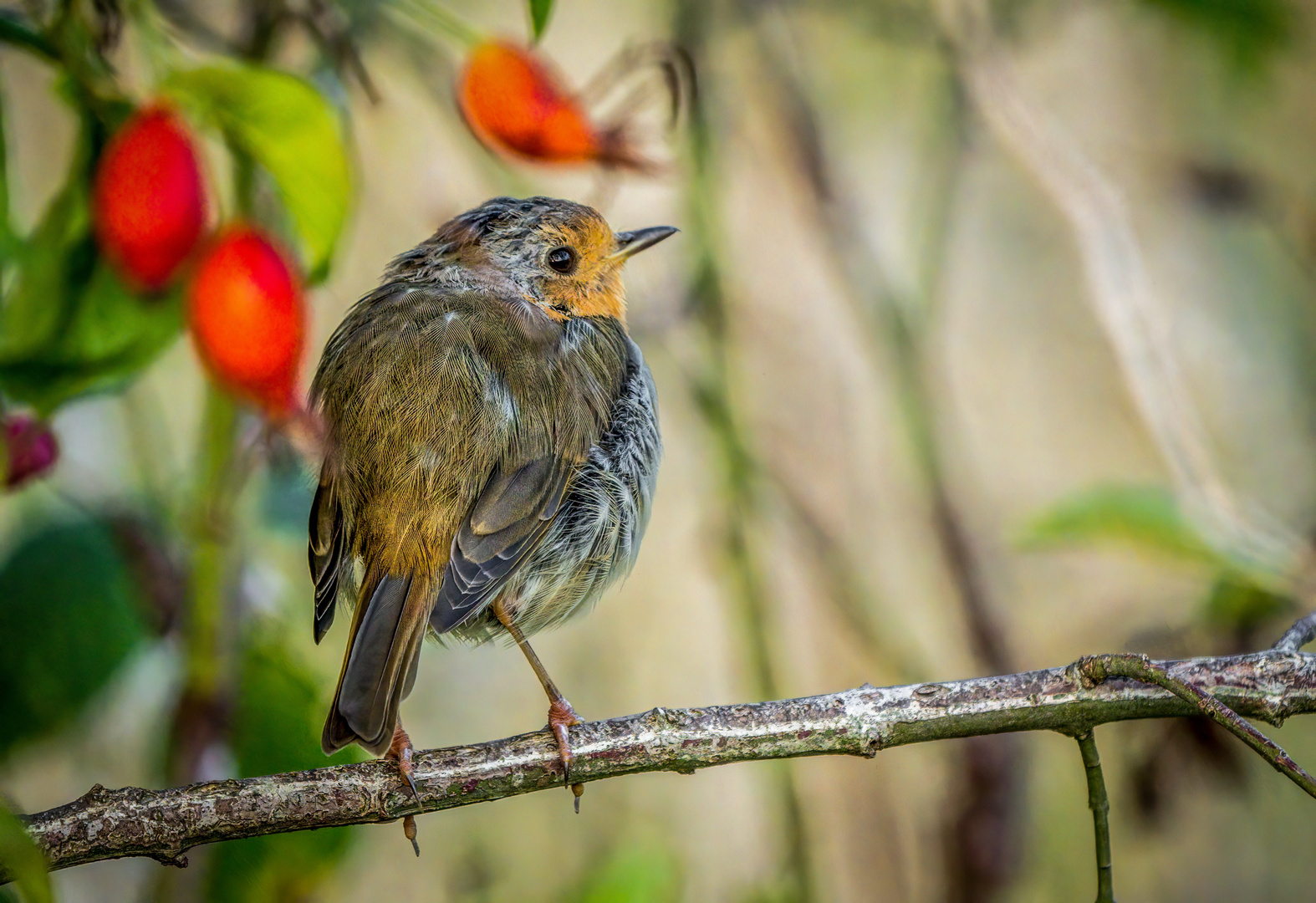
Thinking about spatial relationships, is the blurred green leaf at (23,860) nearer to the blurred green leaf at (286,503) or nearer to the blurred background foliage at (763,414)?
the blurred background foliage at (763,414)

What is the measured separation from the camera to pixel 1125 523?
221 centimetres

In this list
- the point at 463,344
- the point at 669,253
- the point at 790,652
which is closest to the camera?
the point at 463,344

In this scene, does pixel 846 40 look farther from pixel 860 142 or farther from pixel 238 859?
pixel 238 859

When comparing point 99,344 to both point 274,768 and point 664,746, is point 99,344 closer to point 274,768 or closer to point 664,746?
point 274,768

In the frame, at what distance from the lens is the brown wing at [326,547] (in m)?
2.03

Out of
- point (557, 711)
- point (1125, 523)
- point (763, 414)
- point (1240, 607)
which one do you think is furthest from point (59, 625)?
point (763, 414)

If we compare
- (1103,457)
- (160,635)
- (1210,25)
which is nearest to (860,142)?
(1103,457)

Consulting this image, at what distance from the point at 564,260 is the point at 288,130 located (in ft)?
3.63

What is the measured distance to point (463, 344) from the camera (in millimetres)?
2209

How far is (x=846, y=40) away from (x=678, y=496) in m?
1.76

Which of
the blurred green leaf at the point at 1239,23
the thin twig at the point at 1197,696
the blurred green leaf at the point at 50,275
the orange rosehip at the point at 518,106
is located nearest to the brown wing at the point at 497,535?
the orange rosehip at the point at 518,106

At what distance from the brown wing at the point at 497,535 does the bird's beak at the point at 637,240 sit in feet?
2.35

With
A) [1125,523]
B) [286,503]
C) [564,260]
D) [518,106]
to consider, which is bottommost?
[1125,523]

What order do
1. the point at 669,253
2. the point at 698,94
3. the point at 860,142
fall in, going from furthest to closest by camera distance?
1. the point at 860,142
2. the point at 669,253
3. the point at 698,94
